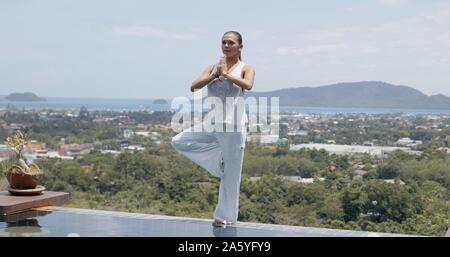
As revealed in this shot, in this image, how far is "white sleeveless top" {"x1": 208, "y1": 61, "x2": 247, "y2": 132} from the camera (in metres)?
4.38

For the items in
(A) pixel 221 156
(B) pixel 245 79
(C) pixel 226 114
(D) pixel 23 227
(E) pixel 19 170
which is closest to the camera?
(B) pixel 245 79

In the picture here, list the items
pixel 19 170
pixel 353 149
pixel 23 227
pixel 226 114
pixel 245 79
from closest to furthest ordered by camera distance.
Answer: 1. pixel 245 79
2. pixel 226 114
3. pixel 23 227
4. pixel 19 170
5. pixel 353 149

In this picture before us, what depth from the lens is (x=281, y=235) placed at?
14.6ft

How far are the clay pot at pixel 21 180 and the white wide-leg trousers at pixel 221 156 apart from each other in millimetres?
1731

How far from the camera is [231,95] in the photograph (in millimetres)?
4391

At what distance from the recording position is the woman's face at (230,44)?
14.3ft

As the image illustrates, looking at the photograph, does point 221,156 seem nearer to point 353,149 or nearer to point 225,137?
point 225,137

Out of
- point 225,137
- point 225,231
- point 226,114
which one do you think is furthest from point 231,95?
point 225,231

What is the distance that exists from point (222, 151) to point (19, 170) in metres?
2.11

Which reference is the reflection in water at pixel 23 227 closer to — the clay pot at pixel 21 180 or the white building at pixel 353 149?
the clay pot at pixel 21 180

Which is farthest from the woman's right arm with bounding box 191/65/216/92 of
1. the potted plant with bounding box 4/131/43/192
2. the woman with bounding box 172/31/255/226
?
the potted plant with bounding box 4/131/43/192

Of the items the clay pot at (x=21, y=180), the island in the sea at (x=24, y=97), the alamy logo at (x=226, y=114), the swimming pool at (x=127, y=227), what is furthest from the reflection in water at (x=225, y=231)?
the island in the sea at (x=24, y=97)
